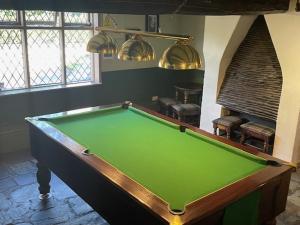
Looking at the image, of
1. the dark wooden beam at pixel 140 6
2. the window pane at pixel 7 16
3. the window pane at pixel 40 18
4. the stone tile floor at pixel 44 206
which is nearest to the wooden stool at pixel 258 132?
the stone tile floor at pixel 44 206

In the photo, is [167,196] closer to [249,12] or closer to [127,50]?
[127,50]

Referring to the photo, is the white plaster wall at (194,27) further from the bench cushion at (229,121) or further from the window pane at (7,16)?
the window pane at (7,16)

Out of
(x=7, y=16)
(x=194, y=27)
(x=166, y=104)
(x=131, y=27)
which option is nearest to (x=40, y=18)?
(x=7, y=16)

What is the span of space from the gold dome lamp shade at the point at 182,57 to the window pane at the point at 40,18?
11.3 feet

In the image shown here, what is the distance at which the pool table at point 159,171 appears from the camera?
2.11 metres

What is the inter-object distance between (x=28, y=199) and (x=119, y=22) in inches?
142

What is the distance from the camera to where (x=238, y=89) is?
204 inches

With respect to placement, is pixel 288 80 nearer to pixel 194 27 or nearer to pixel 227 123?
pixel 227 123

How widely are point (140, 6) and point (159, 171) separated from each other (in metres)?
1.28

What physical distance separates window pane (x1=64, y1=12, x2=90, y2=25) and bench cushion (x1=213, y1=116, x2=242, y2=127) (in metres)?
2.88

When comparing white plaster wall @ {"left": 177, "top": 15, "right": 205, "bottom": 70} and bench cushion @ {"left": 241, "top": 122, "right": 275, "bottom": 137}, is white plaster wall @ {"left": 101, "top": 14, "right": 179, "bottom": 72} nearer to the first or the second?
white plaster wall @ {"left": 177, "top": 15, "right": 205, "bottom": 70}

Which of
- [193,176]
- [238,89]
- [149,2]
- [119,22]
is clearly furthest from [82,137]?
[119,22]

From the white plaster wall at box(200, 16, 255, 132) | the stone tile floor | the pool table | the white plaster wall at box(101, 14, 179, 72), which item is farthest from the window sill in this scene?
the white plaster wall at box(200, 16, 255, 132)

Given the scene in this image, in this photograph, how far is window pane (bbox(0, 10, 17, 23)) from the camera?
191 inches
